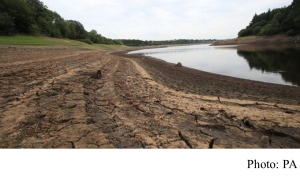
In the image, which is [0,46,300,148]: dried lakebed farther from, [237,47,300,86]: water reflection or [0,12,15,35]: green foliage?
[0,12,15,35]: green foliage

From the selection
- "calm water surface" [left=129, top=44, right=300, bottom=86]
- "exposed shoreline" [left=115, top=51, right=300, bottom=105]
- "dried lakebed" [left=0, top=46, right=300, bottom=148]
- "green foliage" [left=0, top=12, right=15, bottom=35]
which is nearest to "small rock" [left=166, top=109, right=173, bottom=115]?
"dried lakebed" [left=0, top=46, right=300, bottom=148]

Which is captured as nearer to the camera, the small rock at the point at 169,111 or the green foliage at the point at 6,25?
the small rock at the point at 169,111

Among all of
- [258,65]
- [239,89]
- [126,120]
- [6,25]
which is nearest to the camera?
[126,120]

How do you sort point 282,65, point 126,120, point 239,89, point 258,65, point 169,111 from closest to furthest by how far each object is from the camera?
point 126,120
point 169,111
point 239,89
point 282,65
point 258,65

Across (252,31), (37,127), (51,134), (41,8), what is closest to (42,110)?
(37,127)

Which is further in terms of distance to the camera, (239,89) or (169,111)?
(239,89)

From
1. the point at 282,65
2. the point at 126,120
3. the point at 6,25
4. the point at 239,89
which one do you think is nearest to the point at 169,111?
the point at 126,120

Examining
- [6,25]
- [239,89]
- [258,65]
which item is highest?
[6,25]

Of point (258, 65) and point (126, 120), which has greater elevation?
point (126, 120)

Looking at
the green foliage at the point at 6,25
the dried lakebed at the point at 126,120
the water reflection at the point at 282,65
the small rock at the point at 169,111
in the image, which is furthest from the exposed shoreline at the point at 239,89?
the green foliage at the point at 6,25

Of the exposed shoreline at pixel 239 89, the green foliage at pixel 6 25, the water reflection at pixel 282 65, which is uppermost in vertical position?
the green foliage at pixel 6 25

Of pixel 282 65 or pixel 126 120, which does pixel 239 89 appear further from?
pixel 282 65

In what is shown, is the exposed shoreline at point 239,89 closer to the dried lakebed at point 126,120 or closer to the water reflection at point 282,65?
the dried lakebed at point 126,120

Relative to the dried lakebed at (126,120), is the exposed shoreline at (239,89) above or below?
below
